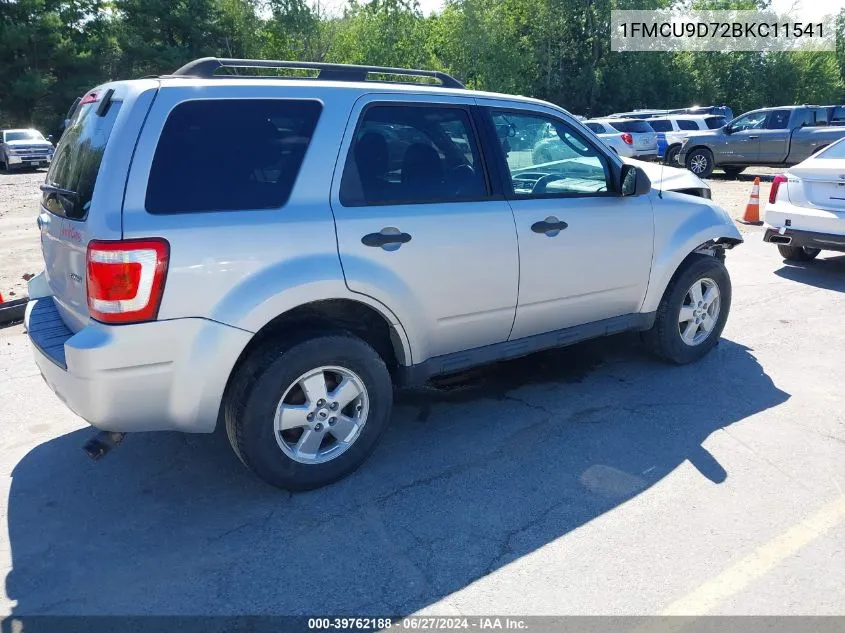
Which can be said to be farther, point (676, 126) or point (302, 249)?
point (676, 126)

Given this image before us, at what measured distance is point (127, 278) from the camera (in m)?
2.81

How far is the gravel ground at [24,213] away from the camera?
8.15 metres

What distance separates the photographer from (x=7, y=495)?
345 centimetres

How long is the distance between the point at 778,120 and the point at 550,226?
1771cm

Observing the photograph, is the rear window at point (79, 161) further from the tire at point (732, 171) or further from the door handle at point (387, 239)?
the tire at point (732, 171)


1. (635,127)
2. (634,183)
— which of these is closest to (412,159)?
(634,183)

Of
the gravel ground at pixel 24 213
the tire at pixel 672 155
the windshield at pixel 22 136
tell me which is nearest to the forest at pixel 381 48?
the windshield at pixel 22 136

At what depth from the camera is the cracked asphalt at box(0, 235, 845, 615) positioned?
2.72 metres

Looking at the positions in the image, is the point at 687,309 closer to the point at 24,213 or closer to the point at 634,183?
the point at 634,183

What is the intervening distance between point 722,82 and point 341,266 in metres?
51.3

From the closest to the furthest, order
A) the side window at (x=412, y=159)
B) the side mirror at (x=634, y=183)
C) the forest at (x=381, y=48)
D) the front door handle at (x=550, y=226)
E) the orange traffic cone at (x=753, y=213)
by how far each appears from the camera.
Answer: the side window at (x=412, y=159) → the front door handle at (x=550, y=226) → the side mirror at (x=634, y=183) → the orange traffic cone at (x=753, y=213) → the forest at (x=381, y=48)

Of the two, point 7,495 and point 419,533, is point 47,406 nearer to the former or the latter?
point 7,495

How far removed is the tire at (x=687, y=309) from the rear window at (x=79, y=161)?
12.0 feet

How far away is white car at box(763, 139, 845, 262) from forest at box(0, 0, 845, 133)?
33.5 metres
